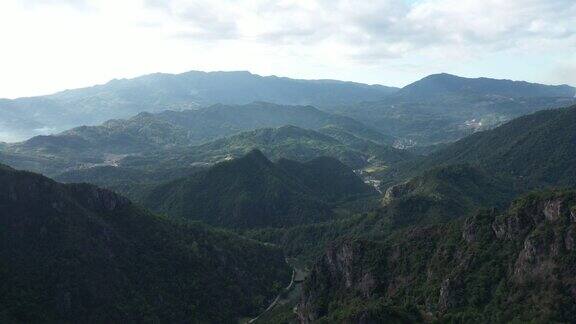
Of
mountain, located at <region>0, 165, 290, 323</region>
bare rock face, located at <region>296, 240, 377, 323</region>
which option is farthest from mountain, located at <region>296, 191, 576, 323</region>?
mountain, located at <region>0, 165, 290, 323</region>

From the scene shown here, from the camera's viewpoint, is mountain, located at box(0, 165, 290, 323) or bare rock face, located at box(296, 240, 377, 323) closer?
bare rock face, located at box(296, 240, 377, 323)

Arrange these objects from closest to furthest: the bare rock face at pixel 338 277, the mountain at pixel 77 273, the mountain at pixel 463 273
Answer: the mountain at pixel 463 273
the bare rock face at pixel 338 277
the mountain at pixel 77 273

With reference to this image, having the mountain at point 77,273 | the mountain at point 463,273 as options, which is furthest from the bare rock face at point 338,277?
the mountain at point 77,273

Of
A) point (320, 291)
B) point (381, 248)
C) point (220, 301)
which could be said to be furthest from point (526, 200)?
point (220, 301)

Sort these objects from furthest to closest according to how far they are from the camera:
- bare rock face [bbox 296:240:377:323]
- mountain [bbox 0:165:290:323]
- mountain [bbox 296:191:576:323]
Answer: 1. mountain [bbox 0:165:290:323]
2. bare rock face [bbox 296:240:377:323]
3. mountain [bbox 296:191:576:323]

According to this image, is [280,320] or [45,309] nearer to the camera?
[45,309]

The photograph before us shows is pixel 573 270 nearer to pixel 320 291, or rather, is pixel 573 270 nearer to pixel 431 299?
pixel 431 299

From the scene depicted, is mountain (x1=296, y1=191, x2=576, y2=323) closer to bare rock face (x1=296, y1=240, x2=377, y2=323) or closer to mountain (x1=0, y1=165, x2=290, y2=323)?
bare rock face (x1=296, y1=240, x2=377, y2=323)

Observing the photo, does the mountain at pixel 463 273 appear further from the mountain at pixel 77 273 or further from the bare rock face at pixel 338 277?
the mountain at pixel 77 273
